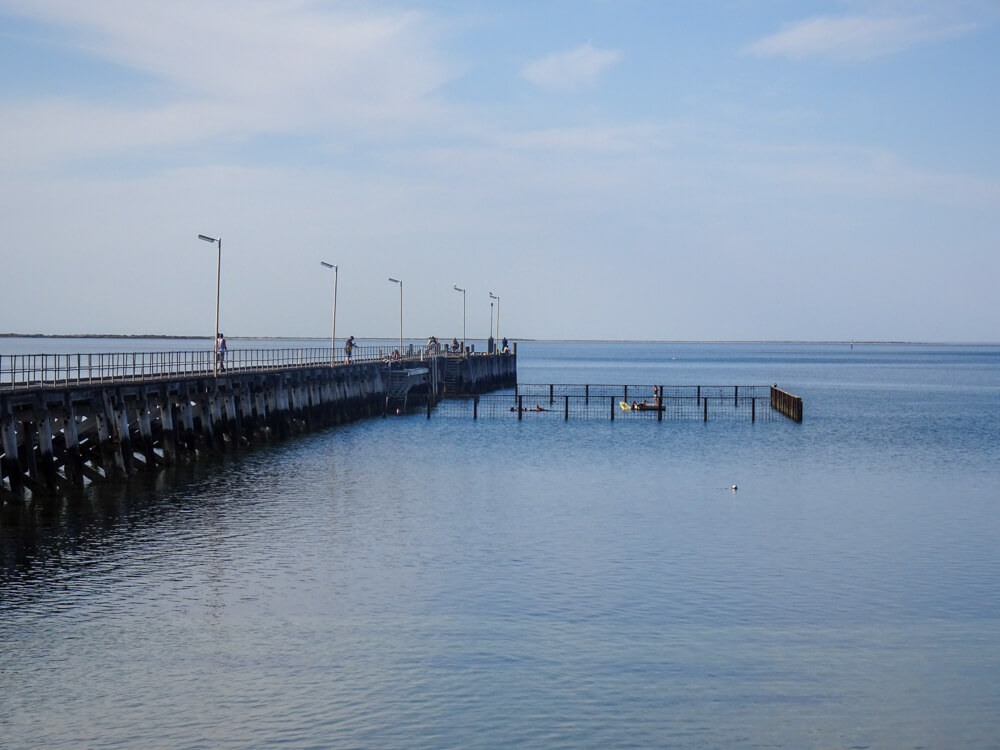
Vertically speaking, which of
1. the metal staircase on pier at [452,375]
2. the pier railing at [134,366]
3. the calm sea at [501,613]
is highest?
the pier railing at [134,366]

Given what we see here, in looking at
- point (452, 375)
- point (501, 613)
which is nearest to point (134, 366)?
point (501, 613)

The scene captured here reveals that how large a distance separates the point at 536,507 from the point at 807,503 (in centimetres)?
1078

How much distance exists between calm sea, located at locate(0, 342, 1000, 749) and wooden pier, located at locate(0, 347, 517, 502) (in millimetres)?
1985

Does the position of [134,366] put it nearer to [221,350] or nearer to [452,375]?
[221,350]

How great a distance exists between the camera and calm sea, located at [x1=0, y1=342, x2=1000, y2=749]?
20078 mm

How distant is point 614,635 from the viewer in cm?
2523

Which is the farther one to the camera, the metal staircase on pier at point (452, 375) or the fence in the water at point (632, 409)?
the metal staircase on pier at point (452, 375)

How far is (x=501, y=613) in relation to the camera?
88.9 feet

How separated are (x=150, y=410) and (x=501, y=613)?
32294mm

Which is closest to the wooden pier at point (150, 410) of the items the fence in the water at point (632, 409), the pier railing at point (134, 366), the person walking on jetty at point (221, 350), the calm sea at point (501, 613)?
the pier railing at point (134, 366)

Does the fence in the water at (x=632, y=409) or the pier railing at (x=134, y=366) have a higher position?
the pier railing at (x=134, y=366)

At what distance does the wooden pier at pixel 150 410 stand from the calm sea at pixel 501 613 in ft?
6.51

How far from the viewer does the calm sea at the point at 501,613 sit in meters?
20.1

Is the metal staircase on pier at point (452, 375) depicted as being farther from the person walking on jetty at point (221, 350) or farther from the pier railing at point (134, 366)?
the person walking on jetty at point (221, 350)
